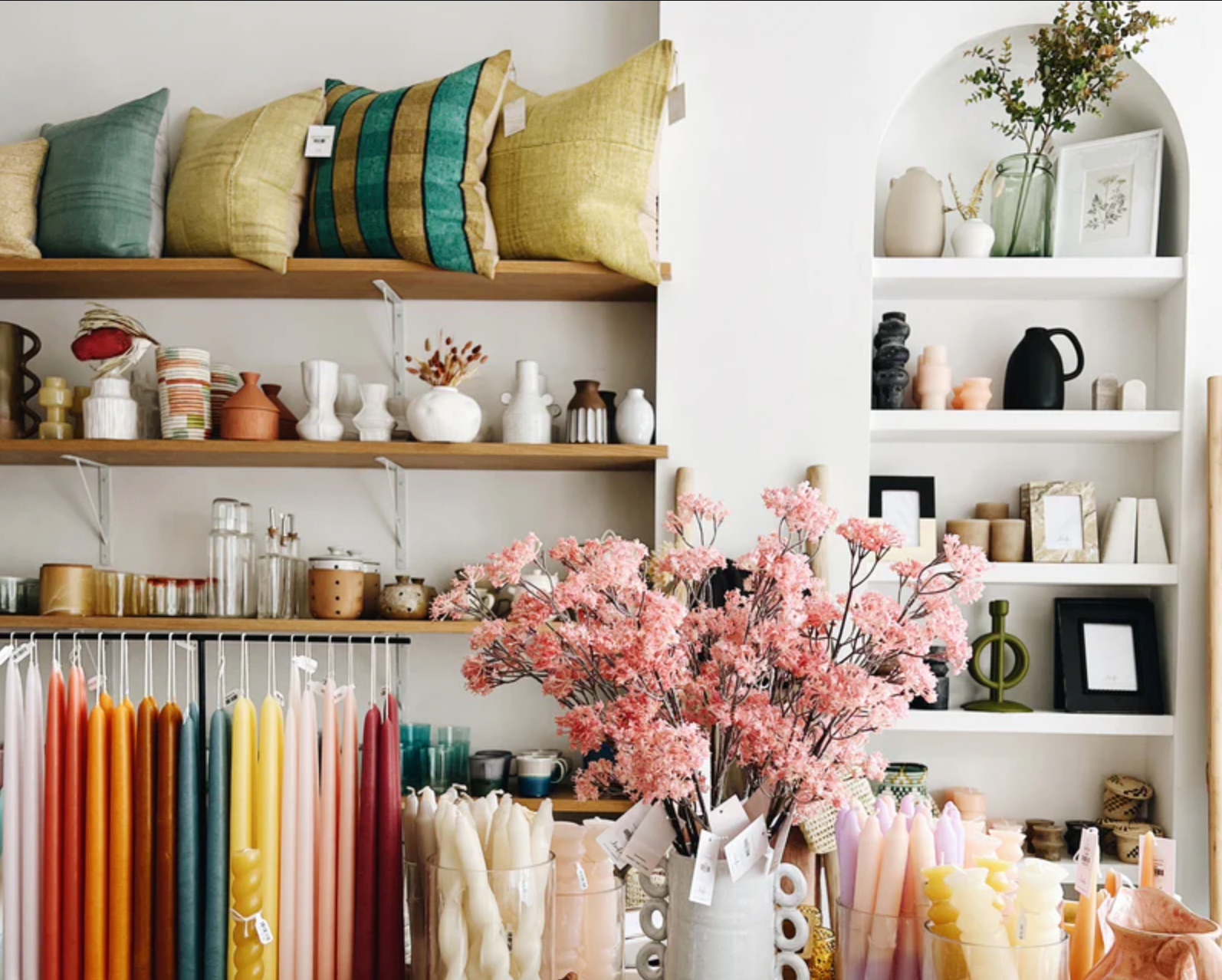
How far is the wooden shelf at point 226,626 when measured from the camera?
98.6 inches

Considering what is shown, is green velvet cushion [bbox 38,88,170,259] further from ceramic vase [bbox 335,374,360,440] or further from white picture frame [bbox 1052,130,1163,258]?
white picture frame [bbox 1052,130,1163,258]

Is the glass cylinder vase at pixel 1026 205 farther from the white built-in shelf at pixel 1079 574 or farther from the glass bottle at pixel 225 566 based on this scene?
the glass bottle at pixel 225 566

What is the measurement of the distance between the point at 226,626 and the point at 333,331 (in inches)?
32.4

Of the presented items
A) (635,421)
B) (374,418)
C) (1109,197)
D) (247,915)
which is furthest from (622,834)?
(1109,197)

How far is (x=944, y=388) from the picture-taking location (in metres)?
2.71

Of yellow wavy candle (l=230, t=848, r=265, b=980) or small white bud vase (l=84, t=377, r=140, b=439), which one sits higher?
small white bud vase (l=84, t=377, r=140, b=439)

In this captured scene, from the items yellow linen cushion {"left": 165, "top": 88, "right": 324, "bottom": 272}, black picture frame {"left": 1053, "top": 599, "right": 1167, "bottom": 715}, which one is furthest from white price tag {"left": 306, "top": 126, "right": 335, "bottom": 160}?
black picture frame {"left": 1053, "top": 599, "right": 1167, "bottom": 715}

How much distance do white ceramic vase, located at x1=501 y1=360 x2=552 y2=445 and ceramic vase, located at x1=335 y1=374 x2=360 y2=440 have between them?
0.38 m

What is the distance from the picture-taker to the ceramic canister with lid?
101 inches

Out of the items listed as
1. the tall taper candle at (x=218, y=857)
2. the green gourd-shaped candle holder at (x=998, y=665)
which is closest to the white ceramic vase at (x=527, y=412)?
the green gourd-shaped candle holder at (x=998, y=665)

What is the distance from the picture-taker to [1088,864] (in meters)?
1.29

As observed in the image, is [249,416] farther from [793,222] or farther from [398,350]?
[793,222]

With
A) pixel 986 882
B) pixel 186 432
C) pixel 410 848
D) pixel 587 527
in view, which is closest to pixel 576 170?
pixel 587 527

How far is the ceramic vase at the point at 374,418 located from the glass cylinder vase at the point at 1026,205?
1573 millimetres
